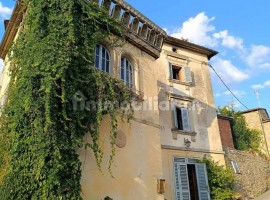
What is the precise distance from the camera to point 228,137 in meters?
16.3

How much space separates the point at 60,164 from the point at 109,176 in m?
2.03

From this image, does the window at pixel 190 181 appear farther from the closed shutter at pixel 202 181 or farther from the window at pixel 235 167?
the window at pixel 235 167

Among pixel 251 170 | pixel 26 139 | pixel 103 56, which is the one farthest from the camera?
pixel 251 170

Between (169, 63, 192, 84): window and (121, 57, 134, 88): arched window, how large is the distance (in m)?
5.48

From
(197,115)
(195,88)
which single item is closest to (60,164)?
(197,115)

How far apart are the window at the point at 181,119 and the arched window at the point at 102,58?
239 inches

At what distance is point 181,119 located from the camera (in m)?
14.0

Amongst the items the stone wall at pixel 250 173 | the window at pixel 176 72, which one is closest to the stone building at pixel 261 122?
the stone wall at pixel 250 173

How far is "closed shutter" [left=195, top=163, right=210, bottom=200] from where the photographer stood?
1220 centimetres

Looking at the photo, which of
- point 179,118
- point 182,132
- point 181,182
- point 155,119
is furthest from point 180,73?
point 155,119

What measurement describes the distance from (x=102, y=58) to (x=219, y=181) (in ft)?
28.0

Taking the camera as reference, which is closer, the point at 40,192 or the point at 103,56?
the point at 40,192

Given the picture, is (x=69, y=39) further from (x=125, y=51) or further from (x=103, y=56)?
(x=125, y=51)

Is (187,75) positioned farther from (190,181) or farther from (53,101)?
(53,101)
